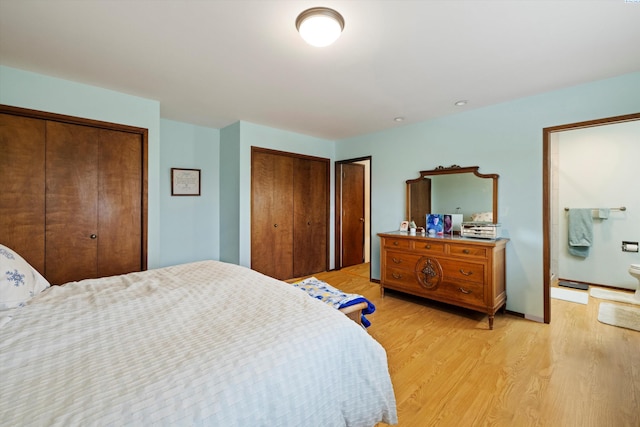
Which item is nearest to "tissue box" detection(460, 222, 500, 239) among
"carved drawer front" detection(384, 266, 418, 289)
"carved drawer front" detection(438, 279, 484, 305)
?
"carved drawer front" detection(438, 279, 484, 305)

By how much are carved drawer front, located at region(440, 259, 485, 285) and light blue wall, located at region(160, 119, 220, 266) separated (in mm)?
3212

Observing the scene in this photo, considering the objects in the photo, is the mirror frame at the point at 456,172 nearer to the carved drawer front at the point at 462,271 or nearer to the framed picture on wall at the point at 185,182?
the carved drawer front at the point at 462,271

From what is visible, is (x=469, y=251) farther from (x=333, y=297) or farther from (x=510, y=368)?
(x=333, y=297)

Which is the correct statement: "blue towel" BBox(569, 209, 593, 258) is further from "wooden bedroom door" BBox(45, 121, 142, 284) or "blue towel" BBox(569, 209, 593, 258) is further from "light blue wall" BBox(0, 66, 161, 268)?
"wooden bedroom door" BBox(45, 121, 142, 284)

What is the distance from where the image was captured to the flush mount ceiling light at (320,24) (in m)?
1.55

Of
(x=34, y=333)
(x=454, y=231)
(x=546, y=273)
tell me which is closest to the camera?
(x=34, y=333)

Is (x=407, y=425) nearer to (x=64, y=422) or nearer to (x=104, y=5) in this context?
(x=64, y=422)

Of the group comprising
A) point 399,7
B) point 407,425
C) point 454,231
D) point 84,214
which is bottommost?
point 407,425

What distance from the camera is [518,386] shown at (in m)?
1.80

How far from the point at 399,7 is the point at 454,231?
259cm

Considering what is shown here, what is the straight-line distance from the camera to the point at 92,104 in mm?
2611

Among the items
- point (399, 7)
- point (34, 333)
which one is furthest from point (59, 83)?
point (399, 7)

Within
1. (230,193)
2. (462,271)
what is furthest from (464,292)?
(230,193)

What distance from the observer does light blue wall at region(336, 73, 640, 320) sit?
2465 mm
